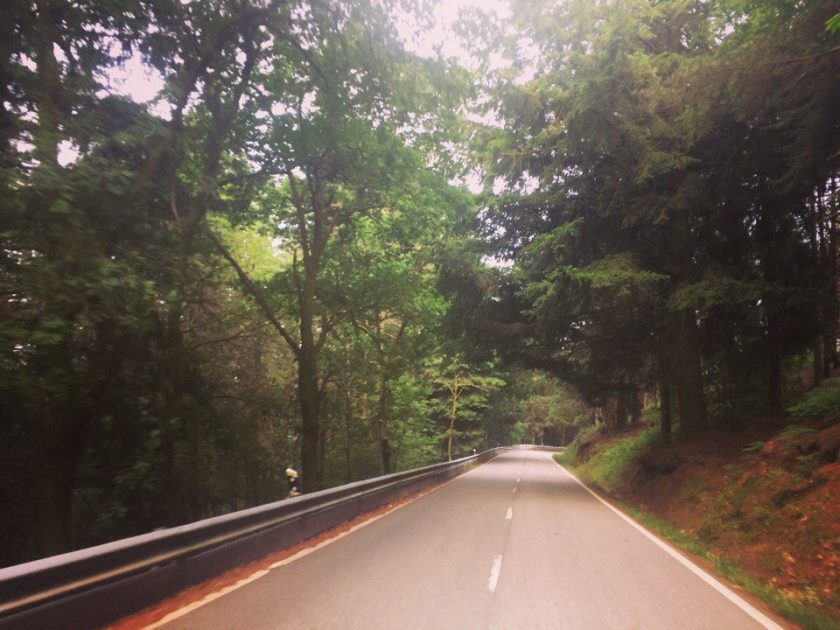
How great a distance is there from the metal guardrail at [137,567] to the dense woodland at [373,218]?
9.43 ft

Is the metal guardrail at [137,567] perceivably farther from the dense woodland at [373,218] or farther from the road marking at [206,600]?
the dense woodland at [373,218]

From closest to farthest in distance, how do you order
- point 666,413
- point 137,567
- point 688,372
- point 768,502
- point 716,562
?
point 137,567 < point 716,562 < point 768,502 < point 688,372 < point 666,413

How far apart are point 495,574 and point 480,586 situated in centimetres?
65

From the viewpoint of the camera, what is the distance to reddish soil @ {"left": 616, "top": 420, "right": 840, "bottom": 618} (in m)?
7.32

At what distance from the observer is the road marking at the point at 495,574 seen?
6.13 metres

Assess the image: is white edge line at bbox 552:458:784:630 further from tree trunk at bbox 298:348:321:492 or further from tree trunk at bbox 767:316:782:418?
tree trunk at bbox 298:348:321:492

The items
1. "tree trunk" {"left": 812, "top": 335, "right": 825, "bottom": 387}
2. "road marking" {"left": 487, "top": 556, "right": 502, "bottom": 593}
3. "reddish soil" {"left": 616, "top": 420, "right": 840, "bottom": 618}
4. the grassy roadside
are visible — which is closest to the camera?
the grassy roadside

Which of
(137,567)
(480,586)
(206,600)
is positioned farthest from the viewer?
(480,586)

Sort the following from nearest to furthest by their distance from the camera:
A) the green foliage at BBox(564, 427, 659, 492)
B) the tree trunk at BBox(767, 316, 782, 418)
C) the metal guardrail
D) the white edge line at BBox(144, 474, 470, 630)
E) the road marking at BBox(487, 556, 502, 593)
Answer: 1. the metal guardrail
2. the white edge line at BBox(144, 474, 470, 630)
3. the road marking at BBox(487, 556, 502, 593)
4. the tree trunk at BBox(767, 316, 782, 418)
5. the green foliage at BBox(564, 427, 659, 492)

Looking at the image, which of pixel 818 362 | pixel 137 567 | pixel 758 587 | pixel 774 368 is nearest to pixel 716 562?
pixel 758 587

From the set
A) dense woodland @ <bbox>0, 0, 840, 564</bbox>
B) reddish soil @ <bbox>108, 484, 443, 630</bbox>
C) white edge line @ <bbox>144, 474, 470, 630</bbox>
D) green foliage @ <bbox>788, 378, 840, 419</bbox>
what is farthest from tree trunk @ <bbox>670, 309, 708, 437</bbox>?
reddish soil @ <bbox>108, 484, 443, 630</bbox>

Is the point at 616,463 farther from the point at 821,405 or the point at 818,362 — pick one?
the point at 821,405

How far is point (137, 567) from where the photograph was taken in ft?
16.0

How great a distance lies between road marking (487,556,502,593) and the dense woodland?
564cm
